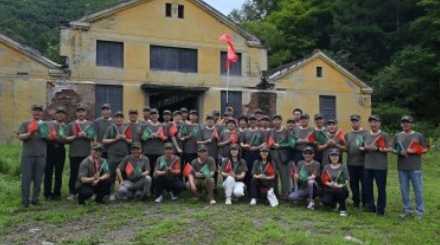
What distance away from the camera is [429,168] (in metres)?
19.2

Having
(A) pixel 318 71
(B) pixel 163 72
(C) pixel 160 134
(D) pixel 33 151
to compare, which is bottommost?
(D) pixel 33 151

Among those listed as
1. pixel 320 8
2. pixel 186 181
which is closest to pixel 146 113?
pixel 186 181

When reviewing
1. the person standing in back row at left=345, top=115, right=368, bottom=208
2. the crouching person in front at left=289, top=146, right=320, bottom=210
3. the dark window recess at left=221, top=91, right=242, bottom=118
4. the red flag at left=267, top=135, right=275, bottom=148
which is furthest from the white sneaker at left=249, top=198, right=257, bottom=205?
the dark window recess at left=221, top=91, right=242, bottom=118

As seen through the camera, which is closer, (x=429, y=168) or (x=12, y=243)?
(x=12, y=243)

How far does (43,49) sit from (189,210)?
35.1 m

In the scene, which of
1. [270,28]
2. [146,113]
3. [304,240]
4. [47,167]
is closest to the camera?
[304,240]

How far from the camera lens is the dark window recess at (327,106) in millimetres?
26797

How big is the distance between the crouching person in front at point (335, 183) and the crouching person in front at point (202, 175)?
2.19m

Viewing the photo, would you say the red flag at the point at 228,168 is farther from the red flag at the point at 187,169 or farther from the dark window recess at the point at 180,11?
the dark window recess at the point at 180,11

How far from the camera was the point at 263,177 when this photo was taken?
10492 millimetres

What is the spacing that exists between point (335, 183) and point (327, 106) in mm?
17618

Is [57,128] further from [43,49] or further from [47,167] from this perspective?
[43,49]

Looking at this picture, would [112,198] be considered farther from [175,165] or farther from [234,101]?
[234,101]

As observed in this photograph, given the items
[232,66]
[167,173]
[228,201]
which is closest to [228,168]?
[228,201]
